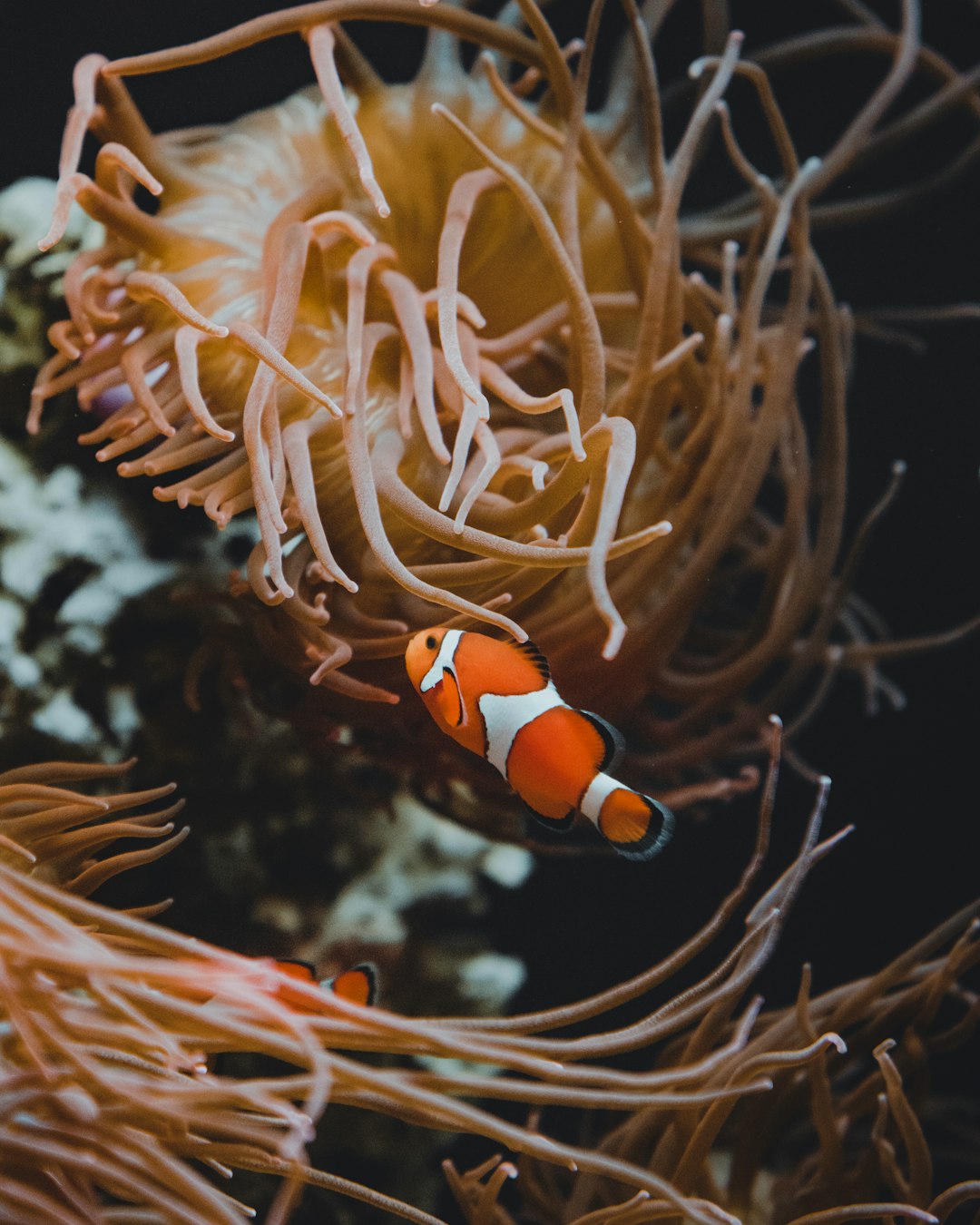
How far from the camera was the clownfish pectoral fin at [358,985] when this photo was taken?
84 centimetres

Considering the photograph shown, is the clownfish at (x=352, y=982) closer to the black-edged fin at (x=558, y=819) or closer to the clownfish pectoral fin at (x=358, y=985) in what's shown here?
the clownfish pectoral fin at (x=358, y=985)

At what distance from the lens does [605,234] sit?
3.95 ft

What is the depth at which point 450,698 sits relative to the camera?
828 mm

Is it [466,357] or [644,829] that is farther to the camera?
[466,357]

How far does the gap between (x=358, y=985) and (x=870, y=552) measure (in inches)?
46.5

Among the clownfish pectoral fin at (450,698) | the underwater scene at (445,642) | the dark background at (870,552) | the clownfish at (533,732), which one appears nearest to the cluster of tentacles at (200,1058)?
the underwater scene at (445,642)

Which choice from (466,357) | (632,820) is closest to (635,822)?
(632,820)

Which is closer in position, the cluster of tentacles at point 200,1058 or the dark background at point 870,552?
the cluster of tentacles at point 200,1058

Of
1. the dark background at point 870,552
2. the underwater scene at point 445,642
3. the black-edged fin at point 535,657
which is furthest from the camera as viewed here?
the dark background at point 870,552

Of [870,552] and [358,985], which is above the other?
[358,985]

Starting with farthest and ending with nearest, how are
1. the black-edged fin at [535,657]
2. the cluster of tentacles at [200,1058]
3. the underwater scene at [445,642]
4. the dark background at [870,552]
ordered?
the dark background at [870,552] → the black-edged fin at [535,657] → the underwater scene at [445,642] → the cluster of tentacles at [200,1058]

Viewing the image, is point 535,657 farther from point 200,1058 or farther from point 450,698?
point 200,1058

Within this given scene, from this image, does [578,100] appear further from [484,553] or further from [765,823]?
[765,823]

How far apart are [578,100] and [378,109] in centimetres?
24
